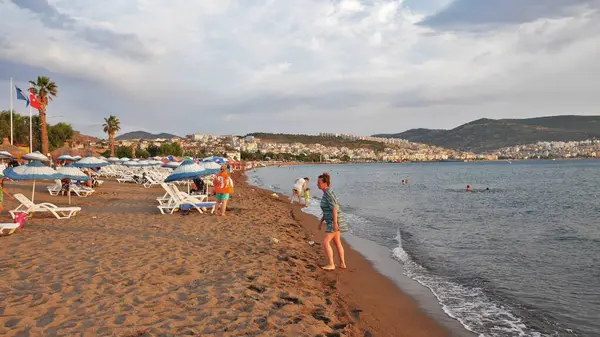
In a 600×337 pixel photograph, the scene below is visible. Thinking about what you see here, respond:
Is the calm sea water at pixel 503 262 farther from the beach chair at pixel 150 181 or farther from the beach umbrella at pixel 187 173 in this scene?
the beach chair at pixel 150 181

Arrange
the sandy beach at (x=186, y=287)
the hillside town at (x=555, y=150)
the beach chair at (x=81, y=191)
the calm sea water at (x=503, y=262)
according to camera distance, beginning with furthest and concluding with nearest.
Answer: the hillside town at (x=555, y=150), the beach chair at (x=81, y=191), the calm sea water at (x=503, y=262), the sandy beach at (x=186, y=287)

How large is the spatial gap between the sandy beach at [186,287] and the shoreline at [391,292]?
35 mm

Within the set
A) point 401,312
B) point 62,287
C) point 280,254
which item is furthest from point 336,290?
point 62,287

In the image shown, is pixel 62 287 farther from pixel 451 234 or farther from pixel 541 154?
pixel 541 154

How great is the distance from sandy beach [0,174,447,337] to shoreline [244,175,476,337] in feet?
0.12

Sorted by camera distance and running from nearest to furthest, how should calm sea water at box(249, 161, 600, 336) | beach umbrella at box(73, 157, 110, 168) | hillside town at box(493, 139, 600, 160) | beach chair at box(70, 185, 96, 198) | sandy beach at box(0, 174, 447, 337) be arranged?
sandy beach at box(0, 174, 447, 337) → calm sea water at box(249, 161, 600, 336) → beach chair at box(70, 185, 96, 198) → beach umbrella at box(73, 157, 110, 168) → hillside town at box(493, 139, 600, 160)

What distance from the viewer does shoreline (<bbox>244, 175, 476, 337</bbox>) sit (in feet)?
17.5

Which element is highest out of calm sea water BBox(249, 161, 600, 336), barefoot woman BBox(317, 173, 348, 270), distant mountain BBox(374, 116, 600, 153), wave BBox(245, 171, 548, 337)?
distant mountain BBox(374, 116, 600, 153)

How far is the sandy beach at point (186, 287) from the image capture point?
13.5ft

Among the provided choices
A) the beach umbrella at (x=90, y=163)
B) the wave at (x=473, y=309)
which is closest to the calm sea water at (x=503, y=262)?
the wave at (x=473, y=309)

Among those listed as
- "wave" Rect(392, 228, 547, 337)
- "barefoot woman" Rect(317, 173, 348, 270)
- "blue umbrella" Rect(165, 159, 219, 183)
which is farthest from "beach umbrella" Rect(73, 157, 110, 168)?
"wave" Rect(392, 228, 547, 337)

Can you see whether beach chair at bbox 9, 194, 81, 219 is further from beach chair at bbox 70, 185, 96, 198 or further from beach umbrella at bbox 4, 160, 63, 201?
beach chair at bbox 70, 185, 96, 198

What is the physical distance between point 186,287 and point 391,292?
3241 mm

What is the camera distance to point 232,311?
4.49 meters
